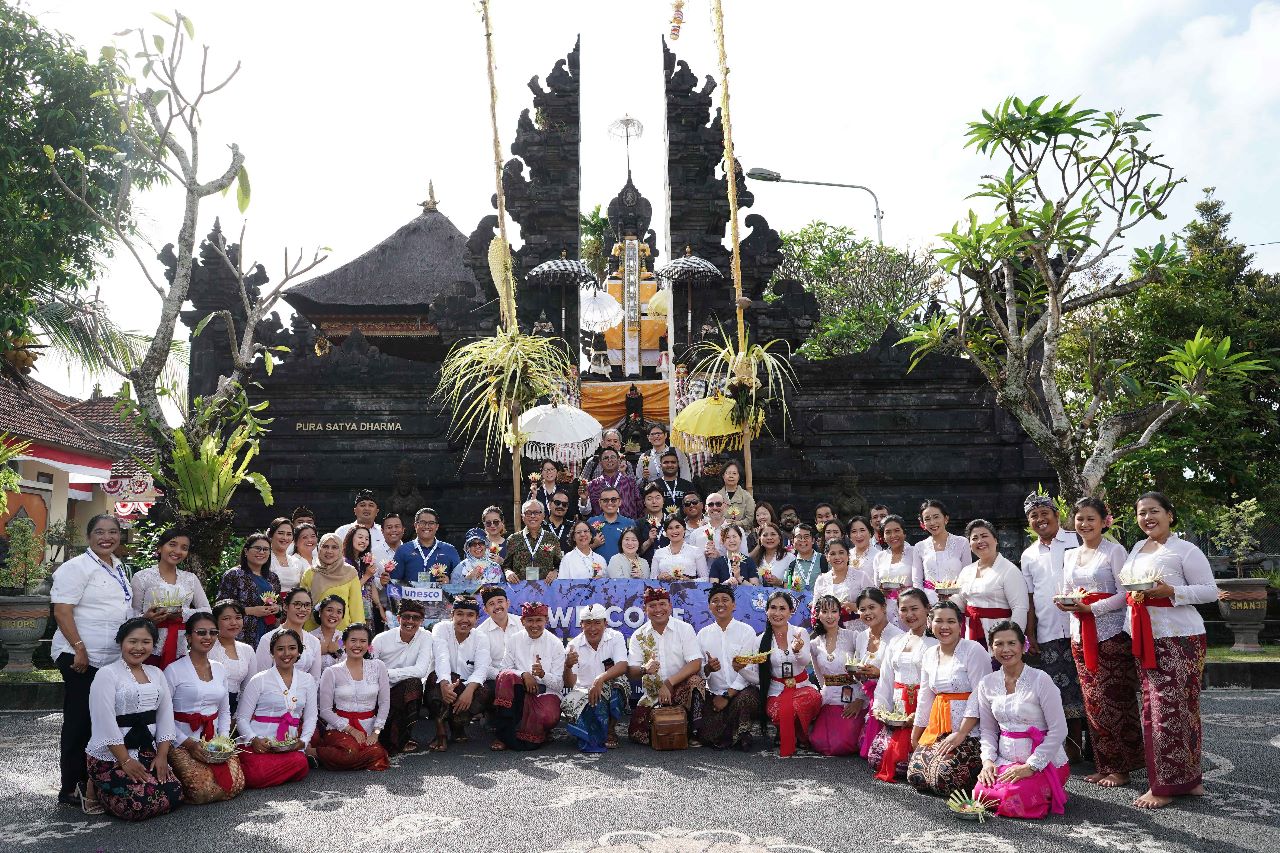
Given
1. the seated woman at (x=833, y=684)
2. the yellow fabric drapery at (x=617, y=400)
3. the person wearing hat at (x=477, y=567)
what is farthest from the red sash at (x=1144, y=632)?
the yellow fabric drapery at (x=617, y=400)

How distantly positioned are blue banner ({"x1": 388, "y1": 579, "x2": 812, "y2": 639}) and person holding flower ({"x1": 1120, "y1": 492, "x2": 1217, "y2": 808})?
304 cm

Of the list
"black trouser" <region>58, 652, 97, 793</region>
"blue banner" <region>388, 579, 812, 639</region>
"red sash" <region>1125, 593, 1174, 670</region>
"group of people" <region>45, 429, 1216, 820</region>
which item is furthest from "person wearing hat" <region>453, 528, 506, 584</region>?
"red sash" <region>1125, 593, 1174, 670</region>

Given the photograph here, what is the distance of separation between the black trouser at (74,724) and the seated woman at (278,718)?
0.86 meters

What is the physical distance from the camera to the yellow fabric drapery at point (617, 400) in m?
17.0

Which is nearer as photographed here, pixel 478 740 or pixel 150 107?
pixel 478 740

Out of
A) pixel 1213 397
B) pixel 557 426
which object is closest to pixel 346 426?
pixel 557 426

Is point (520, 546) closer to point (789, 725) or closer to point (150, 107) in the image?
point (789, 725)

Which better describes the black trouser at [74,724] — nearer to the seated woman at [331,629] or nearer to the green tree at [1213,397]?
the seated woman at [331,629]

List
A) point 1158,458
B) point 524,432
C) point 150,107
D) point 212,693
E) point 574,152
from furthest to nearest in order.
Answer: point 1158,458 → point 574,152 → point 524,432 → point 150,107 → point 212,693

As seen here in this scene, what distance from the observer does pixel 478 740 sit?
311 inches

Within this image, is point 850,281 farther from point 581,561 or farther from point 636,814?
point 636,814

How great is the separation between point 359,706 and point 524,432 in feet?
16.8

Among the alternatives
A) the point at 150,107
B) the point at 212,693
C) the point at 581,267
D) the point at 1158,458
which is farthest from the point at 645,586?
the point at 1158,458

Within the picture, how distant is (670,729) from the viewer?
7340mm
